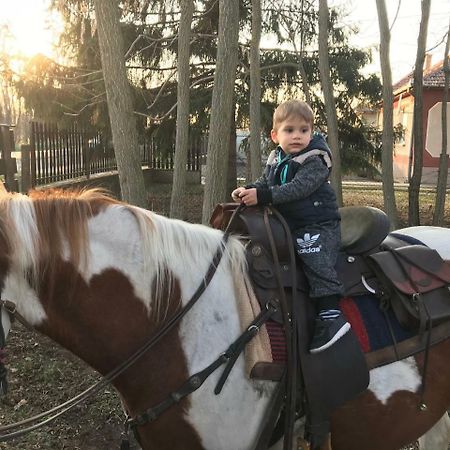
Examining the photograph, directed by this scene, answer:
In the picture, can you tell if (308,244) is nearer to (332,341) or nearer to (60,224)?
(332,341)

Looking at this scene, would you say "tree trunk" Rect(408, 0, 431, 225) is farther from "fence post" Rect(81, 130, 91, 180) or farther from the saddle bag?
the saddle bag

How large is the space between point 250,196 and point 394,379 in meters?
1.02

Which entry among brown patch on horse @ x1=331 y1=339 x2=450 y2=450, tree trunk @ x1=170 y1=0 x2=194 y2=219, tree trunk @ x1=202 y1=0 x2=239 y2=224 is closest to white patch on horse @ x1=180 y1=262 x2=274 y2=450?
brown patch on horse @ x1=331 y1=339 x2=450 y2=450

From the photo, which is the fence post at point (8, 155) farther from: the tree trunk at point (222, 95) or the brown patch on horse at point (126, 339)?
the brown patch on horse at point (126, 339)

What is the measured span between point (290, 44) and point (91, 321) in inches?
418

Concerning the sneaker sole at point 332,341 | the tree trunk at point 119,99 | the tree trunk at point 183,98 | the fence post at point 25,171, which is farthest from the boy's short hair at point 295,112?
the fence post at point 25,171

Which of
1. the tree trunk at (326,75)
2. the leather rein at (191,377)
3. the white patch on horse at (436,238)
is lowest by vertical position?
the leather rein at (191,377)

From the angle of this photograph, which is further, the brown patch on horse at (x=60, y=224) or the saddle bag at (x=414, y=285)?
the saddle bag at (x=414, y=285)

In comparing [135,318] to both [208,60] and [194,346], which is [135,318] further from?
[208,60]

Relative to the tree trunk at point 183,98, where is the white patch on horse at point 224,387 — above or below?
below

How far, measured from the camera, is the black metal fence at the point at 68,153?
30.6 ft

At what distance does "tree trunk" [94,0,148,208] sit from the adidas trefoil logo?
3533mm

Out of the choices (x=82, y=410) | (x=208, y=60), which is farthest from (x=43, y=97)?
(x=82, y=410)

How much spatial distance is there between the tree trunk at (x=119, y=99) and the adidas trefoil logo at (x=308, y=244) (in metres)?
3.53
